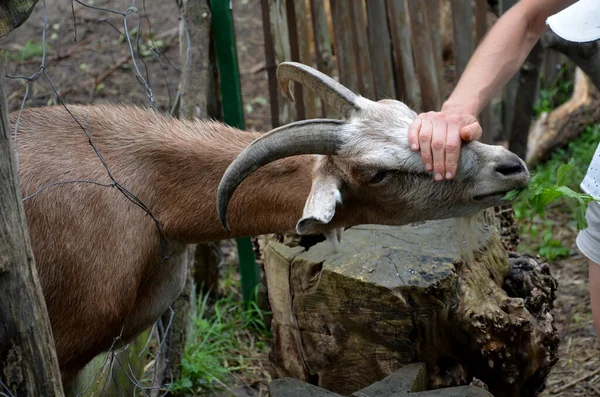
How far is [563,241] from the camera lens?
711 cm

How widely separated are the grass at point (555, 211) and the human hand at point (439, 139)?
10.9 feet

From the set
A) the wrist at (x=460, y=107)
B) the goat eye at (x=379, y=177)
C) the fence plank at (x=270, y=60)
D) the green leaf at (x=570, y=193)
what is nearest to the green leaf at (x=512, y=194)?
the green leaf at (x=570, y=193)

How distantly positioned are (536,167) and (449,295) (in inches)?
177

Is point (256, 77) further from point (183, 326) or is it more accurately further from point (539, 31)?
point (539, 31)

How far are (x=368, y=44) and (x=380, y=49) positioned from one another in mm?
105

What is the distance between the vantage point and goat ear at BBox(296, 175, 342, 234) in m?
3.32

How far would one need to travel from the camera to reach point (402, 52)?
6285 mm

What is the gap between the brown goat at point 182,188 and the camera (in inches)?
142

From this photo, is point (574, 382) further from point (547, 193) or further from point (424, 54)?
point (424, 54)

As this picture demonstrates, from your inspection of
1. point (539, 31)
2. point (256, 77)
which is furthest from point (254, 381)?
point (256, 77)

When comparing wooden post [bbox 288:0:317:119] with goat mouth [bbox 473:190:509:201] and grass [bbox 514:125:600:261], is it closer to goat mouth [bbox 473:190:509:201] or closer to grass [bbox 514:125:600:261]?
grass [bbox 514:125:600:261]

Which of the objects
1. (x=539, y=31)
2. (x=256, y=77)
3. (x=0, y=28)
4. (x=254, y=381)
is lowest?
(x=254, y=381)

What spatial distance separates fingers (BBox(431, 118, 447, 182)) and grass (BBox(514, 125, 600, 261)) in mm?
3383

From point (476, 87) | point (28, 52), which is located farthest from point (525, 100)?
point (28, 52)
